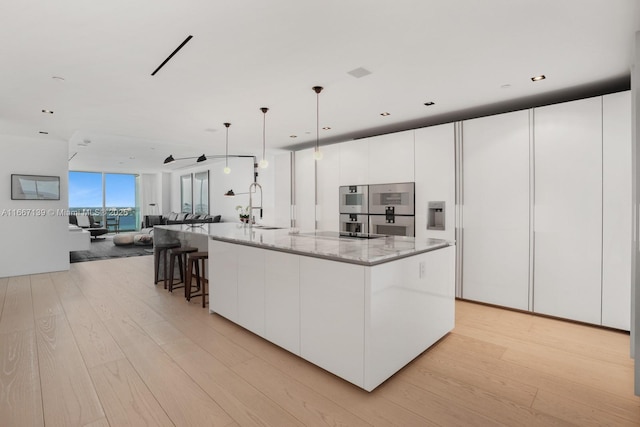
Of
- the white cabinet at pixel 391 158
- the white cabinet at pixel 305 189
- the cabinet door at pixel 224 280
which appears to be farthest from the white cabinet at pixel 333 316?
the white cabinet at pixel 305 189

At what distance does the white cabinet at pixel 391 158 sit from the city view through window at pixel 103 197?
11.5 m

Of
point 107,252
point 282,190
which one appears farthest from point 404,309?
point 107,252

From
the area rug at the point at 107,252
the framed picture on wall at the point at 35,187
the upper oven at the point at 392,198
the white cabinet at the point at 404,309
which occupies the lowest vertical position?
the area rug at the point at 107,252

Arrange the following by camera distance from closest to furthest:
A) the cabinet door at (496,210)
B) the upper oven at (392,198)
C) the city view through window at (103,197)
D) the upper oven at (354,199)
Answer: the cabinet door at (496,210) → the upper oven at (392,198) → the upper oven at (354,199) → the city view through window at (103,197)

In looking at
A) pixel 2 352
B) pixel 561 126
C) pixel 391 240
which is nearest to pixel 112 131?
pixel 2 352

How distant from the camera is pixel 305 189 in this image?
5.98m

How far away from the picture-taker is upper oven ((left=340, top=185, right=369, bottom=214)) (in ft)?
16.3

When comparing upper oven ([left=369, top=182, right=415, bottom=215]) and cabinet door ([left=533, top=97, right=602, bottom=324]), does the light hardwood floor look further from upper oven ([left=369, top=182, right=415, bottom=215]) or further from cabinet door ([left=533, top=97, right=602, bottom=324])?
upper oven ([left=369, top=182, right=415, bottom=215])

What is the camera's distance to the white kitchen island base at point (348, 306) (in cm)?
200

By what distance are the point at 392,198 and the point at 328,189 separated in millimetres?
1328

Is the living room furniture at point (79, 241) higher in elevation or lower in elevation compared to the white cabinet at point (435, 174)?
lower

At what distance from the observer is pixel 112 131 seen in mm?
5191

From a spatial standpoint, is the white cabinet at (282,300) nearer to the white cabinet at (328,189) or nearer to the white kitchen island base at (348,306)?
the white kitchen island base at (348,306)

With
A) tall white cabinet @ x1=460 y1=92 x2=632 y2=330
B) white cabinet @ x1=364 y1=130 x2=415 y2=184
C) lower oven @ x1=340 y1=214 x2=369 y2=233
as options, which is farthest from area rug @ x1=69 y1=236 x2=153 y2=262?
tall white cabinet @ x1=460 y1=92 x2=632 y2=330
